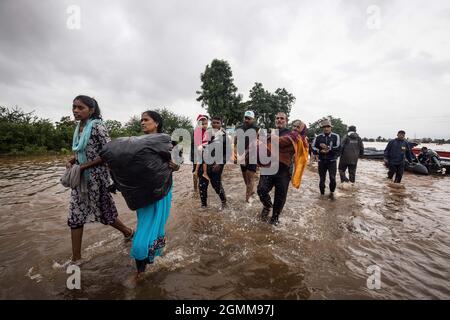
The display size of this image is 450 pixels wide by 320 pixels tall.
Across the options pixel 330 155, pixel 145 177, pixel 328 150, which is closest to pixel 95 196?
pixel 145 177

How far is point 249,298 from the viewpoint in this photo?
2086 mm

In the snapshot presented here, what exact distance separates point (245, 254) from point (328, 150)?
12.2 feet

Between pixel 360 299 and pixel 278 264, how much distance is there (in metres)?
0.83

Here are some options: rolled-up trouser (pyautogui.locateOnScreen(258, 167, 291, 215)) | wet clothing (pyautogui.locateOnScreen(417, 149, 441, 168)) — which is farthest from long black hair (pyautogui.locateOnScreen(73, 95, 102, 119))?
wet clothing (pyautogui.locateOnScreen(417, 149, 441, 168))

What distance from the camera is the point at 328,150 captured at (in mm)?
5492

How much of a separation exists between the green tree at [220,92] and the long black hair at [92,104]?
1214 inches

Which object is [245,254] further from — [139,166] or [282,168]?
[139,166]

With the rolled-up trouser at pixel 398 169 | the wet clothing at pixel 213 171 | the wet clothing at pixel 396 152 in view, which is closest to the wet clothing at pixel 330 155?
the wet clothing at pixel 213 171

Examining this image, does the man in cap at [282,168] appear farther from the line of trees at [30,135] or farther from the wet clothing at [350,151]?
the line of trees at [30,135]

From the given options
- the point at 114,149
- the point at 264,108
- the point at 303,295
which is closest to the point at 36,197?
the point at 114,149

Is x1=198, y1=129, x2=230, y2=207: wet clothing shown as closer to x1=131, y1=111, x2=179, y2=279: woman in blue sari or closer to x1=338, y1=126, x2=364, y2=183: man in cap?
x1=131, y1=111, x2=179, y2=279: woman in blue sari

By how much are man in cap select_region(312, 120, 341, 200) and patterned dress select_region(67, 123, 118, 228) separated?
4774mm

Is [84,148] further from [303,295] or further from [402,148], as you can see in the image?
[402,148]

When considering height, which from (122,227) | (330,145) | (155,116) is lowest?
(122,227)
